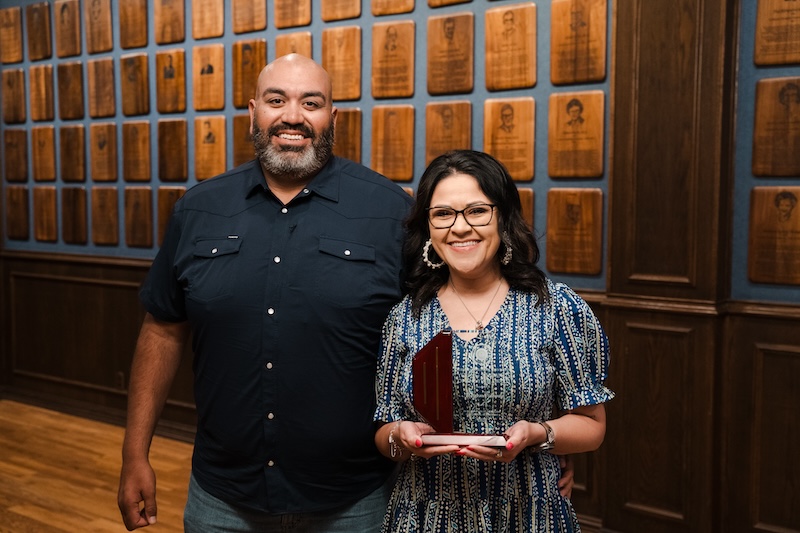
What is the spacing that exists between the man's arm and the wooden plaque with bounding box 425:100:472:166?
207 centimetres

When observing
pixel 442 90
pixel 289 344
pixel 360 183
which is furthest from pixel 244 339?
pixel 442 90

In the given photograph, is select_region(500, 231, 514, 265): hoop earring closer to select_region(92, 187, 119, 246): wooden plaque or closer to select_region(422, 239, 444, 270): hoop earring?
select_region(422, 239, 444, 270): hoop earring

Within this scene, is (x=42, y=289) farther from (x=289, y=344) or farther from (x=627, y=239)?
(x=289, y=344)

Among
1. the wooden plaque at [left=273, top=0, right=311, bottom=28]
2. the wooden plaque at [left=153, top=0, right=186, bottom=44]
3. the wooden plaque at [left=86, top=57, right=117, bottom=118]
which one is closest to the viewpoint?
the wooden plaque at [left=273, top=0, right=311, bottom=28]

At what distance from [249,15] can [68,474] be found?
257 cm

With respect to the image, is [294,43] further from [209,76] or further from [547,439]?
[547,439]

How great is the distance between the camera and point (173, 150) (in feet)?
16.7

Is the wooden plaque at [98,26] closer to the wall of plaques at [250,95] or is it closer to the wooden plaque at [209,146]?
the wall of plaques at [250,95]

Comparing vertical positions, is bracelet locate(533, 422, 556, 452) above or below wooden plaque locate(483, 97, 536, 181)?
below

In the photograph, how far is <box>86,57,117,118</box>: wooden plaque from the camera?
5359 mm

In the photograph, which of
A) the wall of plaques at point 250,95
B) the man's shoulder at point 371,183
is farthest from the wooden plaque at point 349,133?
the man's shoulder at point 371,183

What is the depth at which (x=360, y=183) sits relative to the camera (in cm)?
203

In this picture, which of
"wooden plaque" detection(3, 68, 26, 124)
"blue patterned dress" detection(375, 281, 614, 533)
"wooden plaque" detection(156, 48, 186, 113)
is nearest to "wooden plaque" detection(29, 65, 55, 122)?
"wooden plaque" detection(3, 68, 26, 124)

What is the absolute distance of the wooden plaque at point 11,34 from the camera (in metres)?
5.79
